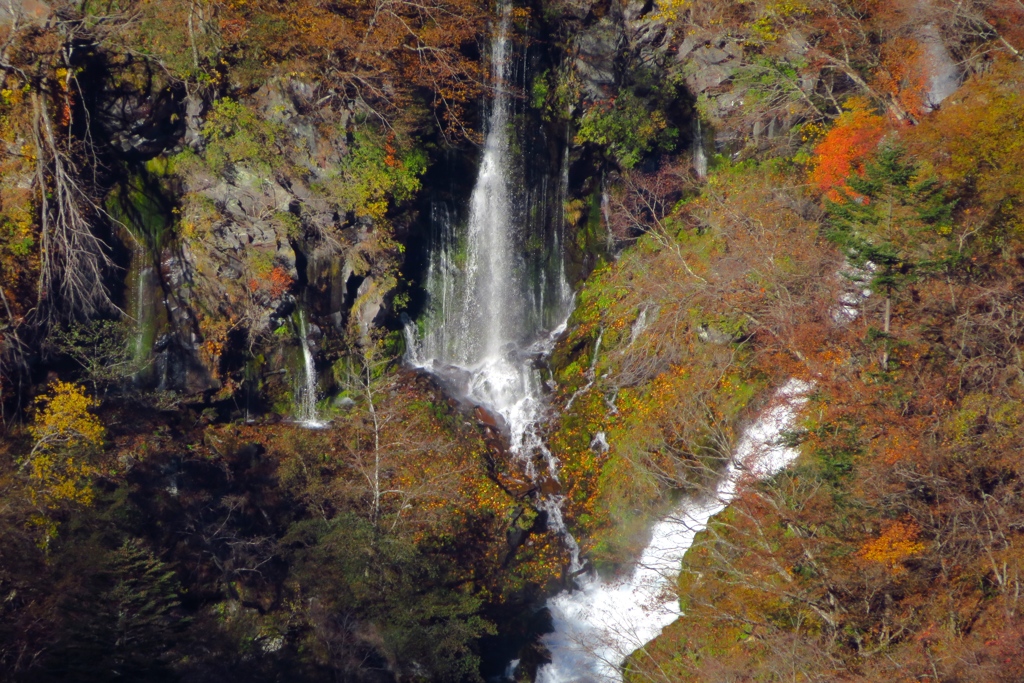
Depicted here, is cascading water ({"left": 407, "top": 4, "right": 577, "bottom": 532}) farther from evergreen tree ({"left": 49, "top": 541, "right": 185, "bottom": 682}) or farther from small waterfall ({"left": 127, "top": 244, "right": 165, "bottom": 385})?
evergreen tree ({"left": 49, "top": 541, "right": 185, "bottom": 682})

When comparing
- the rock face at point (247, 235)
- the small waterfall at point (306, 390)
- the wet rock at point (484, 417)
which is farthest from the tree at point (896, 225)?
the small waterfall at point (306, 390)

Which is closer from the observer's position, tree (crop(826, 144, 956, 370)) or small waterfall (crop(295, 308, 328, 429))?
tree (crop(826, 144, 956, 370))

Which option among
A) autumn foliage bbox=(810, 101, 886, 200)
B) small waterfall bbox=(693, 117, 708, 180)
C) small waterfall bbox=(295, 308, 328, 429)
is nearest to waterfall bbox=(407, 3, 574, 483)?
small waterfall bbox=(295, 308, 328, 429)

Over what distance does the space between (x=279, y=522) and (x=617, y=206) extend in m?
12.2

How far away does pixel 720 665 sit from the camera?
12.0m

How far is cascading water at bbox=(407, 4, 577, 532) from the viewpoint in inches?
731

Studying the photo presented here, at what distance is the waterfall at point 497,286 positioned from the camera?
18562mm

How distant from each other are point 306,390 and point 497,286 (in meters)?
5.45

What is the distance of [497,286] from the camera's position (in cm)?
1945

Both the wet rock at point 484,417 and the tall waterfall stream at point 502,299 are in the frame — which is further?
the tall waterfall stream at point 502,299

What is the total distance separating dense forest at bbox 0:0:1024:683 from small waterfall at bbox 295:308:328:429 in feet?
0.55

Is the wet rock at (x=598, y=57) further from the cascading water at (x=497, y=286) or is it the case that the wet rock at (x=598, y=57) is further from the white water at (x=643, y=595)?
the white water at (x=643, y=595)

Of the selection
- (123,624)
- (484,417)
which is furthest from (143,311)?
(484,417)

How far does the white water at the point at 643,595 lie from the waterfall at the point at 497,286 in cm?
418
